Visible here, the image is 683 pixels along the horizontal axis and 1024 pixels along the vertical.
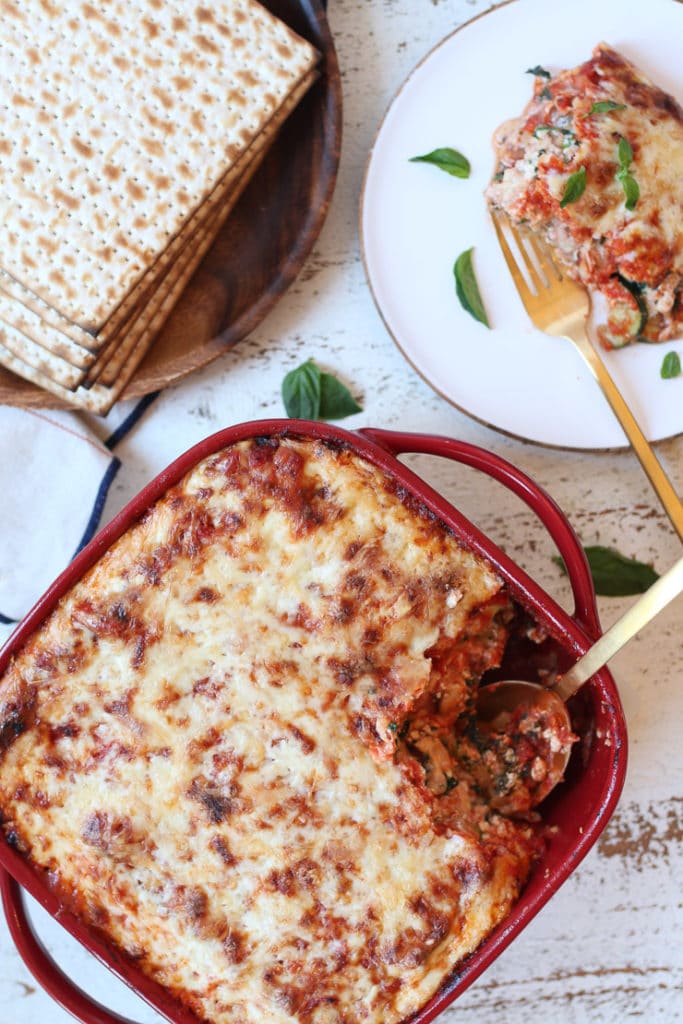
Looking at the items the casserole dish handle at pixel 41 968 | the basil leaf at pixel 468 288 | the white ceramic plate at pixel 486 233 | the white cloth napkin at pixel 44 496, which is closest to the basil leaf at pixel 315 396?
the white ceramic plate at pixel 486 233

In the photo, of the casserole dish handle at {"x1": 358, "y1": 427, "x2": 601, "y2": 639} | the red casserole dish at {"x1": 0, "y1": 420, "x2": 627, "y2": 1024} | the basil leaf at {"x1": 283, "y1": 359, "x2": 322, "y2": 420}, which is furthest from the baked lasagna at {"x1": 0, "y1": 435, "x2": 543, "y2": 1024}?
the basil leaf at {"x1": 283, "y1": 359, "x2": 322, "y2": 420}

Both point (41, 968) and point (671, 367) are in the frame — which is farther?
point (671, 367)

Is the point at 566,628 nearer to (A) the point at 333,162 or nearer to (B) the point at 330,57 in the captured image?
(A) the point at 333,162

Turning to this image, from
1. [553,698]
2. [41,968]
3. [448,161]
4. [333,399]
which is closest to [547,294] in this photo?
[448,161]

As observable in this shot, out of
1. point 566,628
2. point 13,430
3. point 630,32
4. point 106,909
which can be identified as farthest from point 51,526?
point 630,32

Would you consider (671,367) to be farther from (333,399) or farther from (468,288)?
(333,399)

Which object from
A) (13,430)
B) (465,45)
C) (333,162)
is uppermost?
(465,45)
